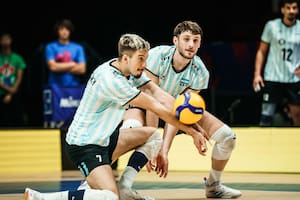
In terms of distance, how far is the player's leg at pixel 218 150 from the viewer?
7.52 meters

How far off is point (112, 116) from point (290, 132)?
11.8ft

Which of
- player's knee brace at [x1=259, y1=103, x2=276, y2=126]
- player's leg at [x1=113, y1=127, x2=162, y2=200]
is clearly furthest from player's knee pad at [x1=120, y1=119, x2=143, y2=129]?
player's knee brace at [x1=259, y1=103, x2=276, y2=126]

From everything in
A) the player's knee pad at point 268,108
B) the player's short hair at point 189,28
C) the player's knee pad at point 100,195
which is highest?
the player's short hair at point 189,28

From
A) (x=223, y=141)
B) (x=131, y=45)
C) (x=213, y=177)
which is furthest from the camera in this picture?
(x=213, y=177)

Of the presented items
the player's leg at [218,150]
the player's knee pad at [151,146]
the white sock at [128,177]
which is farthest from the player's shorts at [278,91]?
the white sock at [128,177]

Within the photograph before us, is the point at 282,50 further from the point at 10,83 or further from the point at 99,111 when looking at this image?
the point at 99,111

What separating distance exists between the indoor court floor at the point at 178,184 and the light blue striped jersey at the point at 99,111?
1078 mm

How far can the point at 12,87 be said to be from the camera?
11.5 meters

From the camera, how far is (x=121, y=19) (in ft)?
42.3

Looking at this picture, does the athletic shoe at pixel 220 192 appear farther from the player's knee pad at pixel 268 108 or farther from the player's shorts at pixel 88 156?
the player's knee pad at pixel 268 108

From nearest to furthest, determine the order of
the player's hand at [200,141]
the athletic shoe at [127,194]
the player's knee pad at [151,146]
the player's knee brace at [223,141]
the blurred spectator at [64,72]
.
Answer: the player's hand at [200,141] → the athletic shoe at [127,194] → the player's knee pad at [151,146] → the player's knee brace at [223,141] → the blurred spectator at [64,72]

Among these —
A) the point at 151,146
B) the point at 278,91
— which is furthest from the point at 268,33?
the point at 151,146

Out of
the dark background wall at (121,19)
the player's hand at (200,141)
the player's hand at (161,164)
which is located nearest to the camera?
the player's hand at (200,141)

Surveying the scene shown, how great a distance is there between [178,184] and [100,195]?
239cm
